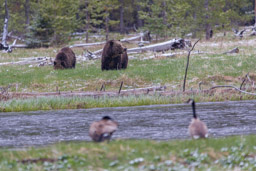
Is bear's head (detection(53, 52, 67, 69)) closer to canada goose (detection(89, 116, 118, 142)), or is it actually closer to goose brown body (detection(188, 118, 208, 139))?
canada goose (detection(89, 116, 118, 142))

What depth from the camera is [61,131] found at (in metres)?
14.1

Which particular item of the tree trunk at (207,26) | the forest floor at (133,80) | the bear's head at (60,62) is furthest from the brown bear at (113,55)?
the tree trunk at (207,26)

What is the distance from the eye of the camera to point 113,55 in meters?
26.9

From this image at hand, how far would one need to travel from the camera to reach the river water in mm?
12789

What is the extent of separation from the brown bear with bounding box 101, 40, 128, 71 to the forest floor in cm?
64

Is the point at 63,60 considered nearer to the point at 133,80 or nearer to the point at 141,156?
the point at 133,80

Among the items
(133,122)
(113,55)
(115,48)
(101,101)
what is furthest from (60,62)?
(133,122)

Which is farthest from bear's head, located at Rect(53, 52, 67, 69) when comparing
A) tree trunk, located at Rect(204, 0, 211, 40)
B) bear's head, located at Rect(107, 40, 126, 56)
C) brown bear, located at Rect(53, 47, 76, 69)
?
tree trunk, located at Rect(204, 0, 211, 40)

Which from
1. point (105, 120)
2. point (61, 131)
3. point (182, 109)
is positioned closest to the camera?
point (105, 120)

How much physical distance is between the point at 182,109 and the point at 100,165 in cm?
989

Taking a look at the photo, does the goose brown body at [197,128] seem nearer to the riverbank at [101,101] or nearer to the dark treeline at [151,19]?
the riverbank at [101,101]

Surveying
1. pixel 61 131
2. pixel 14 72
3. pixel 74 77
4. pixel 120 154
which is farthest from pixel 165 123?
pixel 14 72

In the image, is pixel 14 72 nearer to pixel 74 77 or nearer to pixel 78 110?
pixel 74 77

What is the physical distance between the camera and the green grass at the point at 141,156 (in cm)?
825
